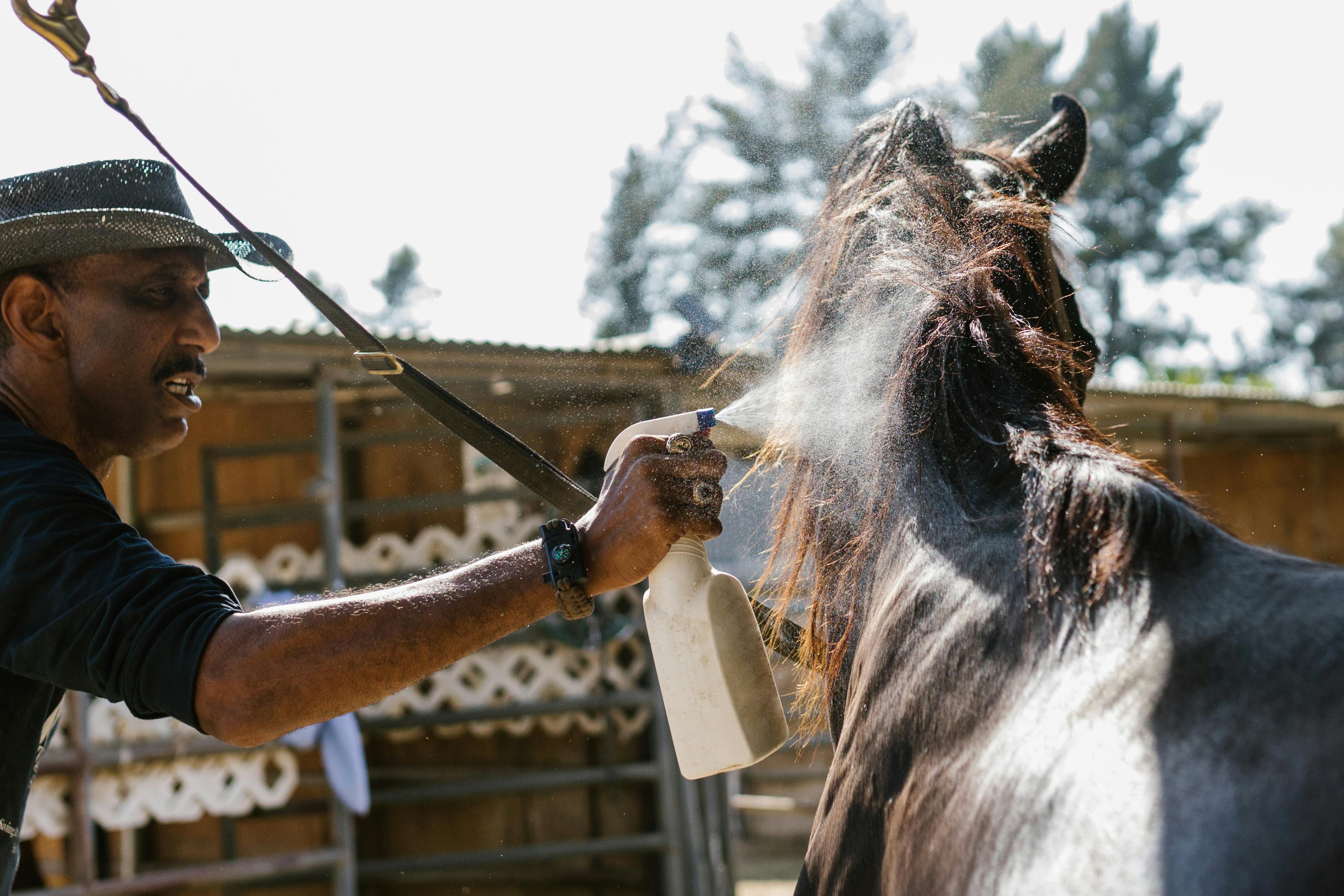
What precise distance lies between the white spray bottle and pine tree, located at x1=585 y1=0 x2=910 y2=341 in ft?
1.98

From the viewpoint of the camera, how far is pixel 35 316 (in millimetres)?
1643

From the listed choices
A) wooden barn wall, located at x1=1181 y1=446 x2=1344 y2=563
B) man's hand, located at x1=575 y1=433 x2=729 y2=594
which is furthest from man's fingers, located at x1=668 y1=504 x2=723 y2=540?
wooden barn wall, located at x1=1181 y1=446 x2=1344 y2=563

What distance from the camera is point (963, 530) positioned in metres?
1.09

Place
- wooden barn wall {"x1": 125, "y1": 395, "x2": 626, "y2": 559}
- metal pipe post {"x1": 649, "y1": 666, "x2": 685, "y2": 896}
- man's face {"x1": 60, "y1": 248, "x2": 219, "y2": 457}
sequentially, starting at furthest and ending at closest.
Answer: wooden barn wall {"x1": 125, "y1": 395, "x2": 626, "y2": 559}
metal pipe post {"x1": 649, "y1": 666, "x2": 685, "y2": 896}
man's face {"x1": 60, "y1": 248, "x2": 219, "y2": 457}

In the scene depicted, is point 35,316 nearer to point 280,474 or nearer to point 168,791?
point 168,791

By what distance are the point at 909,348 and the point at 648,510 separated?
0.37 meters

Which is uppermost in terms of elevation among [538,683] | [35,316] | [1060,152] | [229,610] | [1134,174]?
[1134,174]

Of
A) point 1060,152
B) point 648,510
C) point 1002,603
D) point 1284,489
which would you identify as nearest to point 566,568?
point 648,510

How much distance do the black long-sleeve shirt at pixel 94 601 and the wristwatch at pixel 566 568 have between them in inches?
15.2

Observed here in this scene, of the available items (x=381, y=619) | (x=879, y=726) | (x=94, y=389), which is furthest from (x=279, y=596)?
(x=879, y=726)

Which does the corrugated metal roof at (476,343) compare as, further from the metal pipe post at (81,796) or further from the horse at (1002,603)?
the horse at (1002,603)

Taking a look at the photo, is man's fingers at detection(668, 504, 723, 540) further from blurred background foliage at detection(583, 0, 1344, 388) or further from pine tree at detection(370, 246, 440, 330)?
pine tree at detection(370, 246, 440, 330)

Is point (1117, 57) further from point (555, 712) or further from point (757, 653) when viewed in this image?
point (757, 653)

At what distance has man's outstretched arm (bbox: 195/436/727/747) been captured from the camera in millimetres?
1206
